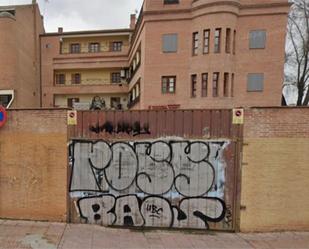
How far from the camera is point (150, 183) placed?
5844mm

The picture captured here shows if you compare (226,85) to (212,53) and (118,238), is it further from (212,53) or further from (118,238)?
(118,238)

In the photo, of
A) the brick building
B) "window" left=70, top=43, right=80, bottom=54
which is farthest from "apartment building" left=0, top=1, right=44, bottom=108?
the brick building

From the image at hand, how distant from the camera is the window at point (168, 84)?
20516mm

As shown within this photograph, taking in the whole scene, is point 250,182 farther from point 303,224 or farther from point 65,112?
point 65,112

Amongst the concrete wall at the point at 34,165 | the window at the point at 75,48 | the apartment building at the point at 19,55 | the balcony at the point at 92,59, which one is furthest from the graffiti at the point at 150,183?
the window at the point at 75,48

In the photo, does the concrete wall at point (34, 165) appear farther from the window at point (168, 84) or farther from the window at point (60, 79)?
the window at point (60, 79)

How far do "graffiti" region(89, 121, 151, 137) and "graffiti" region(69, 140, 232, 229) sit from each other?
27cm

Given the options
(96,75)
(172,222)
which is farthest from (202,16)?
(172,222)

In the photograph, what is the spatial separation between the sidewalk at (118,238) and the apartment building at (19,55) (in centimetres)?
2002

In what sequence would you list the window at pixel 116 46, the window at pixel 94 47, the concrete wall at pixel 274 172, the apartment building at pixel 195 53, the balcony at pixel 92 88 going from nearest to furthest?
the concrete wall at pixel 274 172, the apartment building at pixel 195 53, the balcony at pixel 92 88, the window at pixel 116 46, the window at pixel 94 47

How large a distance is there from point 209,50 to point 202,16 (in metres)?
2.93

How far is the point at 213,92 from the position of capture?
763 inches

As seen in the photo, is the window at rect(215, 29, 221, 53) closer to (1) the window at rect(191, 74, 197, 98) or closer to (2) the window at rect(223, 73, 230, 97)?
(2) the window at rect(223, 73, 230, 97)

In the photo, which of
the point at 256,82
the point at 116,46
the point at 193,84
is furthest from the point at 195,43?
the point at 116,46
